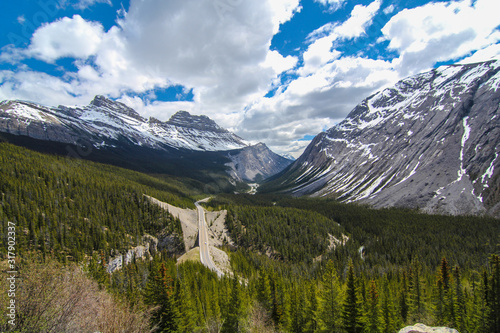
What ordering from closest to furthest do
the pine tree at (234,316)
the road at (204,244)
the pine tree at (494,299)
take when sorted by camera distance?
the pine tree at (494,299) < the pine tree at (234,316) < the road at (204,244)

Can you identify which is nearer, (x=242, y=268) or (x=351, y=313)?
(x=351, y=313)

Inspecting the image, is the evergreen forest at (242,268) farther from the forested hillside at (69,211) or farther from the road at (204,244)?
the road at (204,244)

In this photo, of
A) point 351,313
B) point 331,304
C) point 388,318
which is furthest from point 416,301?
point 331,304

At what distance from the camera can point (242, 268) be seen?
7762 cm

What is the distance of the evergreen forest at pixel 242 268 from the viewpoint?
20531 millimetres

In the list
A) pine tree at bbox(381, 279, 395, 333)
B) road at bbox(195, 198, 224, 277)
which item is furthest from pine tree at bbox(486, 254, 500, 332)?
road at bbox(195, 198, 224, 277)

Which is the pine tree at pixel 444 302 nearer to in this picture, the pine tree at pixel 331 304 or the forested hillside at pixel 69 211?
the pine tree at pixel 331 304

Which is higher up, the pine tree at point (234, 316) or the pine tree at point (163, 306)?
the pine tree at point (163, 306)

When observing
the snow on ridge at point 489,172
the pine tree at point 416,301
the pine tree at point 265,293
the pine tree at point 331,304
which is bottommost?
the pine tree at point 416,301

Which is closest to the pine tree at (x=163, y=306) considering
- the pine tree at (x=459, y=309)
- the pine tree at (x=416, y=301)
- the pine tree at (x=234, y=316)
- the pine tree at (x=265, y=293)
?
the pine tree at (x=234, y=316)

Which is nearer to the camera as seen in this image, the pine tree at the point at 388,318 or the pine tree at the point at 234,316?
the pine tree at the point at 388,318

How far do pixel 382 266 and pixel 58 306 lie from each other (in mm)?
105607

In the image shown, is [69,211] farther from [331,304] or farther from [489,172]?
[489,172]

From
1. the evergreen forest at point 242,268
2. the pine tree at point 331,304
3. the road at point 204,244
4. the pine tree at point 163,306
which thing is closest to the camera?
the evergreen forest at point 242,268
